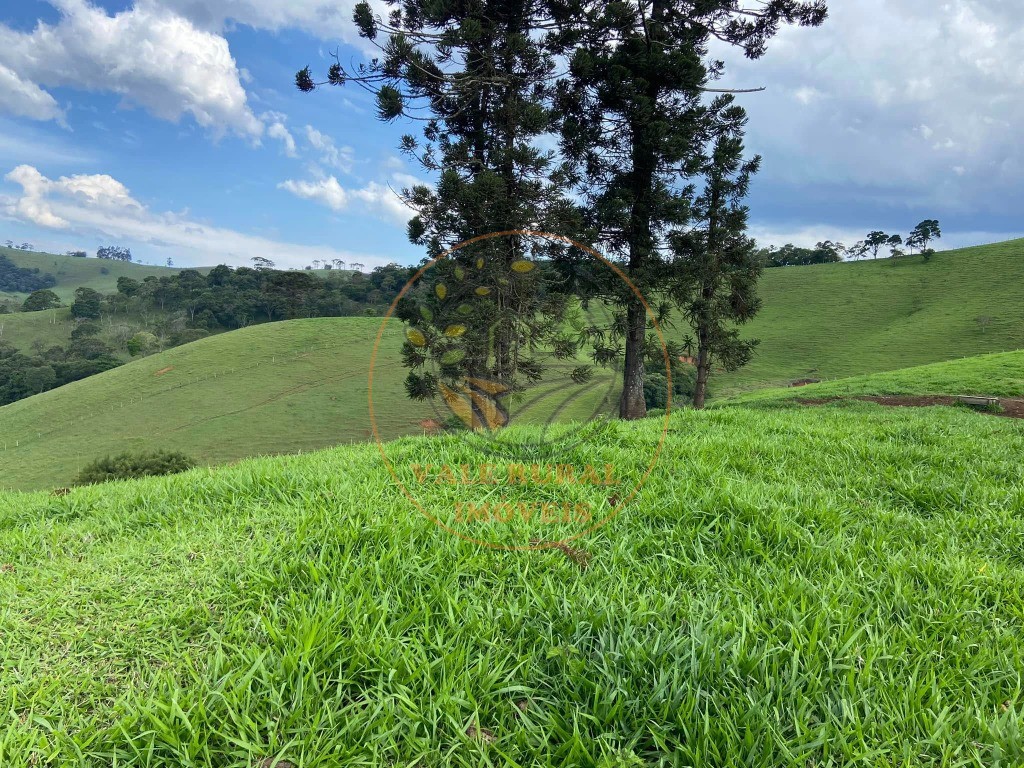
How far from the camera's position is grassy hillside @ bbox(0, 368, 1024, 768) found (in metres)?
1.68

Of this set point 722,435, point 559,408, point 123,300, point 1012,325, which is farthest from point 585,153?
point 123,300

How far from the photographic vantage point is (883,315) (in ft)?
199

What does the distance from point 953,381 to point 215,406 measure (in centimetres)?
5133

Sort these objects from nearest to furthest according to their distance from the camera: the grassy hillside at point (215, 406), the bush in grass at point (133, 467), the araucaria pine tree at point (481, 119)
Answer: the araucaria pine tree at point (481, 119) → the bush in grass at point (133, 467) → the grassy hillside at point (215, 406)

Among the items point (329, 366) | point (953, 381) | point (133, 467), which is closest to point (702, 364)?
point (953, 381)

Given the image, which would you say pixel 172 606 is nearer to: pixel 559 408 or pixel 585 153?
pixel 559 408

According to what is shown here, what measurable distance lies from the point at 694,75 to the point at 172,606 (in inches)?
658

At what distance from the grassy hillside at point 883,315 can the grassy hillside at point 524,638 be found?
41.0 meters

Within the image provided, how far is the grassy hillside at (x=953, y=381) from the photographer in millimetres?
18203

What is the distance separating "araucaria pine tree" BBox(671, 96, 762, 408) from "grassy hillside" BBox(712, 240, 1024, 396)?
22.9 metres

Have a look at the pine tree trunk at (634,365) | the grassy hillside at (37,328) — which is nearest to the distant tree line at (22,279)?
the grassy hillside at (37,328)

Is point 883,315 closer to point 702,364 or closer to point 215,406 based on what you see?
point 702,364

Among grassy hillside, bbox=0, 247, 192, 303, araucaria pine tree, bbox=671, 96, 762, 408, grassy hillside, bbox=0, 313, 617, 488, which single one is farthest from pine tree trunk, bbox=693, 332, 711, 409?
grassy hillside, bbox=0, 247, 192, 303

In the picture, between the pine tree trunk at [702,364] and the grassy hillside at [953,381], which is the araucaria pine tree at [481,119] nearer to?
the pine tree trunk at [702,364]
